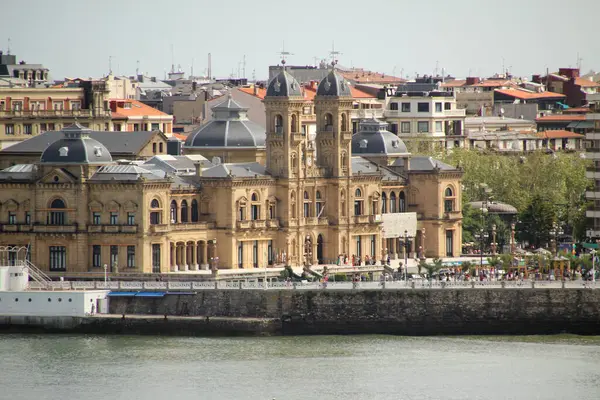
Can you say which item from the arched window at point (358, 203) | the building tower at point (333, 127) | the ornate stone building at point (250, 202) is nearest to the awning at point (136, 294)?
the ornate stone building at point (250, 202)

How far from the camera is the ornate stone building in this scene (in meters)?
152

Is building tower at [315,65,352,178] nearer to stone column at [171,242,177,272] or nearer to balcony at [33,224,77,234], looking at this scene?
stone column at [171,242,177,272]

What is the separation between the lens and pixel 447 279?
5782 inches

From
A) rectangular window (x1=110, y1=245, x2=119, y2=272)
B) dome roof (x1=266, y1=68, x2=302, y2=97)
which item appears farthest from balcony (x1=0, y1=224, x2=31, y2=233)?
dome roof (x1=266, y1=68, x2=302, y2=97)

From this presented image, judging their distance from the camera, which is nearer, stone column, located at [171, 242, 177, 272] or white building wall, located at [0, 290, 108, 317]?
white building wall, located at [0, 290, 108, 317]

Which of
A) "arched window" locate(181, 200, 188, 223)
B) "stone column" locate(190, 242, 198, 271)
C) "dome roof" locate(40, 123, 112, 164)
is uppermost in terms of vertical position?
"dome roof" locate(40, 123, 112, 164)

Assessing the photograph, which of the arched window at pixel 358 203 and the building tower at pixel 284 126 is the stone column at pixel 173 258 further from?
the arched window at pixel 358 203

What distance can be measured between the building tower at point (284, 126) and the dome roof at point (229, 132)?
324 inches

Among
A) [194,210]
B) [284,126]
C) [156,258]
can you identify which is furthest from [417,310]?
[284,126]

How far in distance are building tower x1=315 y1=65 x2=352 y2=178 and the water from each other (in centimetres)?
2356

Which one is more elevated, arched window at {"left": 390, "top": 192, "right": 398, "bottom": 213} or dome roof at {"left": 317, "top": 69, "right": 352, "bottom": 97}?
dome roof at {"left": 317, "top": 69, "right": 352, "bottom": 97}

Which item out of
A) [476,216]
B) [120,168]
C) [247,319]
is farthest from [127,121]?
[247,319]

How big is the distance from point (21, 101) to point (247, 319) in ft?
172

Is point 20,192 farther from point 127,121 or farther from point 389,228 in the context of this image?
point 127,121
